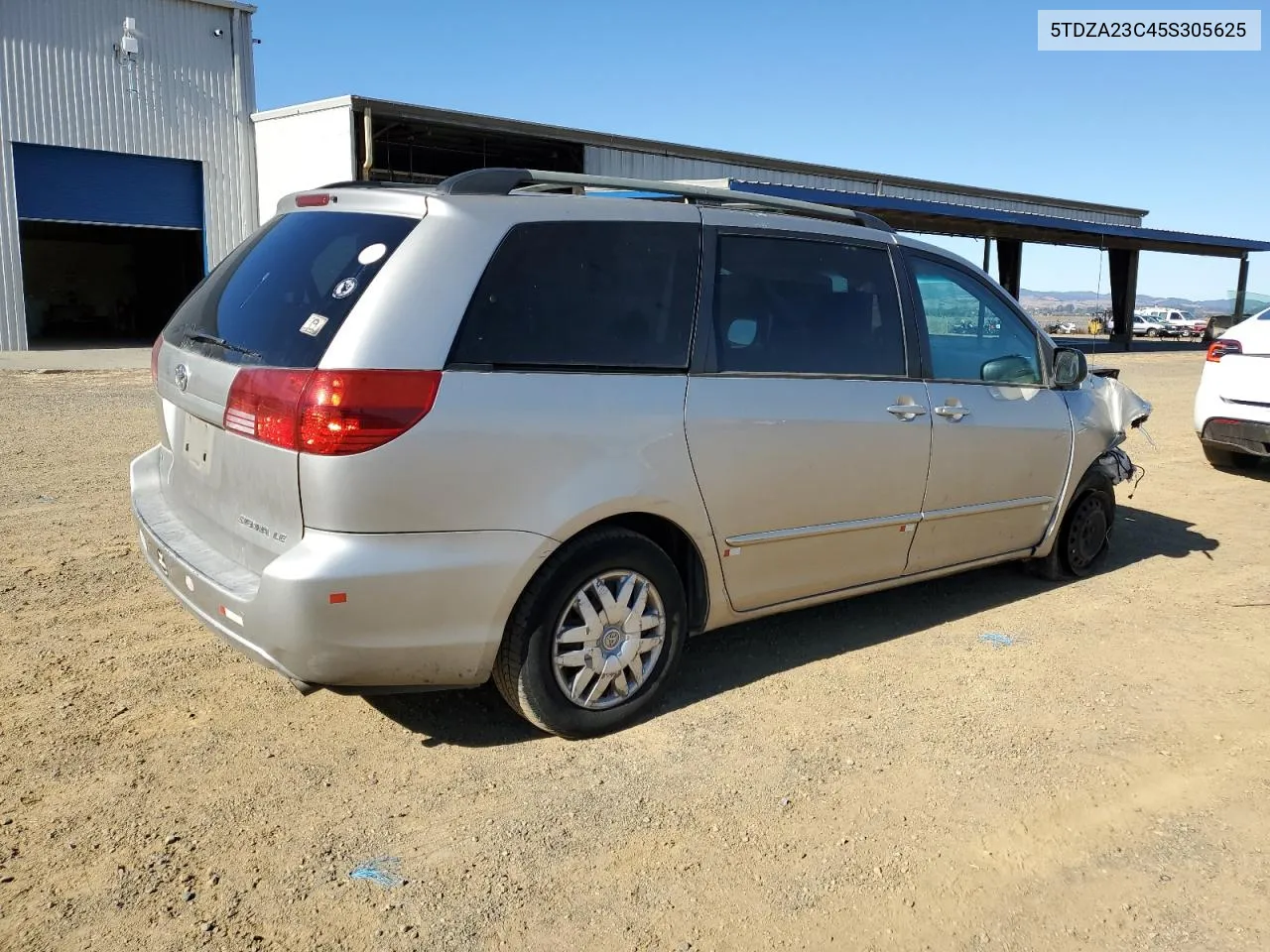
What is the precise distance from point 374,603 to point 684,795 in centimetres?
116

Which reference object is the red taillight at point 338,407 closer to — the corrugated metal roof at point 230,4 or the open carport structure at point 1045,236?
the open carport structure at point 1045,236

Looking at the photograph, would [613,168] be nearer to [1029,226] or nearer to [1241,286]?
[1029,226]

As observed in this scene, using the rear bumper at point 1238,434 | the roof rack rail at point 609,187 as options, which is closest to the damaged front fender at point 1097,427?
the roof rack rail at point 609,187

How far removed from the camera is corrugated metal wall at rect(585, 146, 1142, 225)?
2519 centimetres

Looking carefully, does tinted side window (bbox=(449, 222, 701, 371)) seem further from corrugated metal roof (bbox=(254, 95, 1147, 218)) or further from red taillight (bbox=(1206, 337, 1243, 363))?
corrugated metal roof (bbox=(254, 95, 1147, 218))

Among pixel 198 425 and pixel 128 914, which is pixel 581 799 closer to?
pixel 128 914

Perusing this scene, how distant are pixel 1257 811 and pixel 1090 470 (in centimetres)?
264

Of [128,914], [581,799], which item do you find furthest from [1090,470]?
[128,914]

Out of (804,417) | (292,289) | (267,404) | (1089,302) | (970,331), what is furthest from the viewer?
(1089,302)

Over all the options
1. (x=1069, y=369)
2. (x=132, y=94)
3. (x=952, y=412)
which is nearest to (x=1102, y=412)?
(x=1069, y=369)

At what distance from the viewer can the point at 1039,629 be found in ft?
16.0

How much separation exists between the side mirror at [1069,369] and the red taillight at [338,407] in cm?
361

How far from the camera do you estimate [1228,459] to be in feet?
31.4

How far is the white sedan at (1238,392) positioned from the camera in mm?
8250
